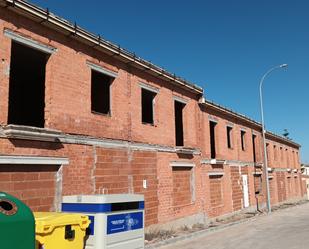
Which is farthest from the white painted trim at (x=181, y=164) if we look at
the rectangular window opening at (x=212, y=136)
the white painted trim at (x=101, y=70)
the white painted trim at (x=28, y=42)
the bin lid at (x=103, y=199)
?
the bin lid at (x=103, y=199)

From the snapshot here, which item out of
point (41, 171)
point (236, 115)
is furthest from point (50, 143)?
point (236, 115)

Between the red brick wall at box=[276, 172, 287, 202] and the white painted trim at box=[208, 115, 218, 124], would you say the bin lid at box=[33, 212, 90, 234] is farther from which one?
the red brick wall at box=[276, 172, 287, 202]

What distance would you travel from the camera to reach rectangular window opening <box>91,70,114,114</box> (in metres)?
13.8

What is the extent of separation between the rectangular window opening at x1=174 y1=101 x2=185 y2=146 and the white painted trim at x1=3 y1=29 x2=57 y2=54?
9.09 metres

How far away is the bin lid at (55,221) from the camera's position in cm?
571

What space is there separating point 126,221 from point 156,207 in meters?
8.64

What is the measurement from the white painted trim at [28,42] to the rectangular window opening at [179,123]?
909cm

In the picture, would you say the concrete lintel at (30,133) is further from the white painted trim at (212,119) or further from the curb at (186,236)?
the white painted trim at (212,119)

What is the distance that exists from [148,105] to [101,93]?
13.3ft

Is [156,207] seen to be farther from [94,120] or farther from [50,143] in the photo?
[50,143]

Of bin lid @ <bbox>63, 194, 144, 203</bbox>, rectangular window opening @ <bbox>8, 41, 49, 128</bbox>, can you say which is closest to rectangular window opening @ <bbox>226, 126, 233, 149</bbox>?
rectangular window opening @ <bbox>8, 41, 49, 128</bbox>

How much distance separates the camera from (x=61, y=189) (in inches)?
424

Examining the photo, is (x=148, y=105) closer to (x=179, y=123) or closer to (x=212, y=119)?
(x=179, y=123)

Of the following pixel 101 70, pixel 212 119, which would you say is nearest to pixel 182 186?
pixel 212 119
